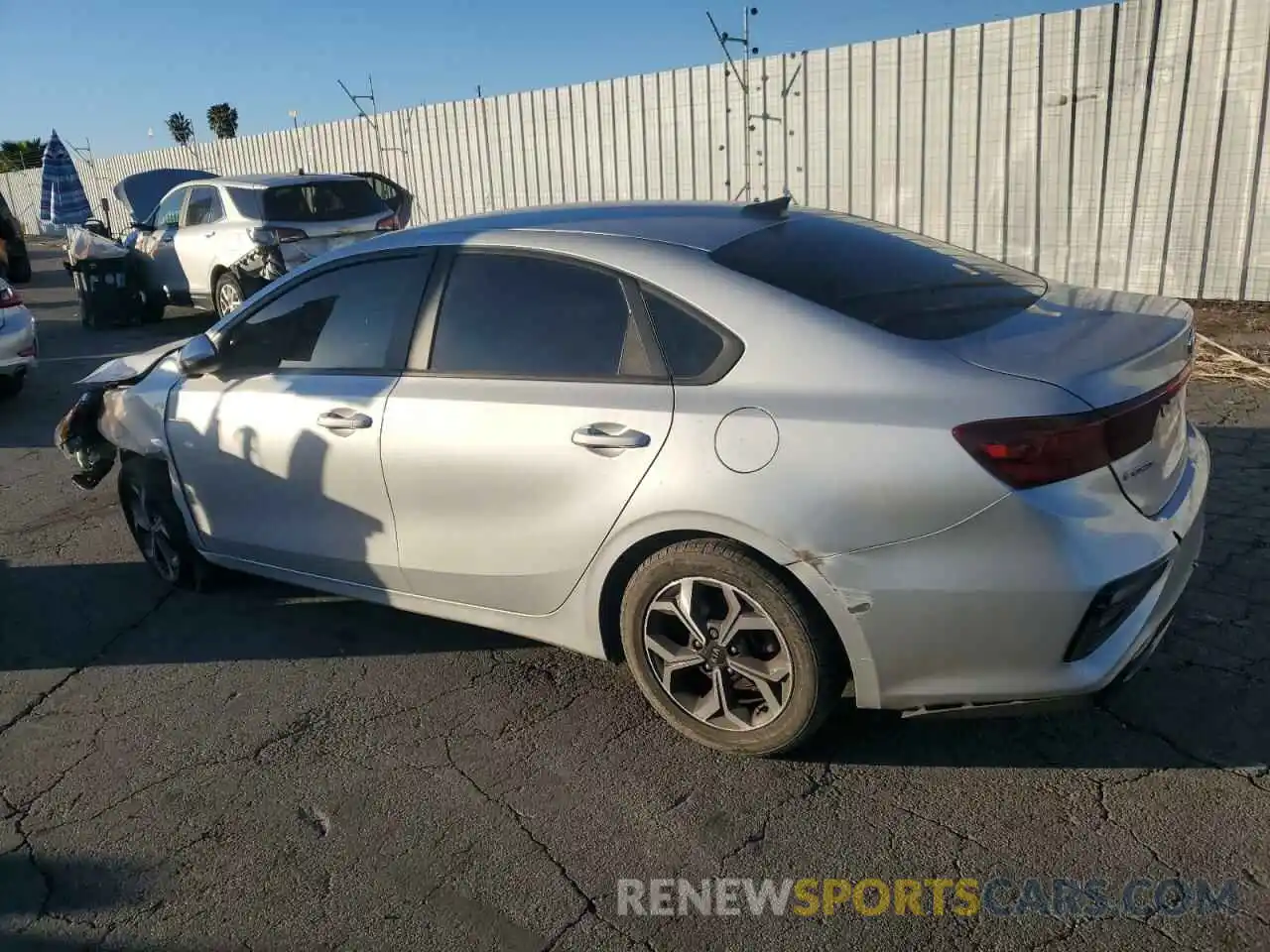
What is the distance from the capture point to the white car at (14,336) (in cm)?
859

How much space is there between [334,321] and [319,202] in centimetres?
864

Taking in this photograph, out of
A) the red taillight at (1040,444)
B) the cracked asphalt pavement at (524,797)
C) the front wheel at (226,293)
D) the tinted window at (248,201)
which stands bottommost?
the cracked asphalt pavement at (524,797)

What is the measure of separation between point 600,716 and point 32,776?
1899mm

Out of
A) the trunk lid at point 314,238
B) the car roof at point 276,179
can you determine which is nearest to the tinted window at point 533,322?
the trunk lid at point 314,238

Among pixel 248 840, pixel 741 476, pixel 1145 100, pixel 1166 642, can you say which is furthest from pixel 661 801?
pixel 1145 100

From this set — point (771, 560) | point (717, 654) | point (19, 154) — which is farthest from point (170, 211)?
point (19, 154)

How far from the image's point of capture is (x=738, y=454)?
2.83 metres

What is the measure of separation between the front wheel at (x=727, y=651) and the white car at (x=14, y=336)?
774 cm

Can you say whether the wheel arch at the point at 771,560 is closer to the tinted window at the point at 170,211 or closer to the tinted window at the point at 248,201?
the tinted window at the point at 248,201

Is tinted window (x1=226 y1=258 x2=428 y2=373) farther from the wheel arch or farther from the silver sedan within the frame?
the wheel arch

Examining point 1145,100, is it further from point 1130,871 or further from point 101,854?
point 101,854

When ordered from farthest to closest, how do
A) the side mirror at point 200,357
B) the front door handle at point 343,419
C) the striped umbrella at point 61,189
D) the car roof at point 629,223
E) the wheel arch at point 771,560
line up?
the striped umbrella at point 61,189, the side mirror at point 200,357, the front door handle at point 343,419, the car roof at point 629,223, the wheel arch at point 771,560

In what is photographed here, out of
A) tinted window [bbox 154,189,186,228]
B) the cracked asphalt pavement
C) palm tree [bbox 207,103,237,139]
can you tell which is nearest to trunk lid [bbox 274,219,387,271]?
tinted window [bbox 154,189,186,228]

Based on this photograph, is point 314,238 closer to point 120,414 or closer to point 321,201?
point 321,201
